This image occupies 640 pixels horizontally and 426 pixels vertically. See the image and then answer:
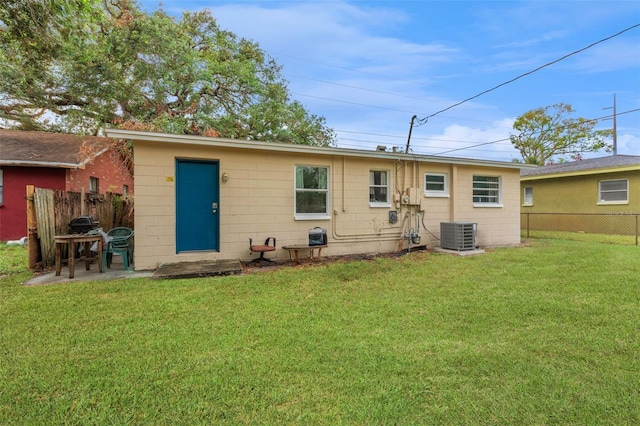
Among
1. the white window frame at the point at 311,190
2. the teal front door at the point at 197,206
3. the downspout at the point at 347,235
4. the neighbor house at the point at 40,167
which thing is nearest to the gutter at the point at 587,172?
the downspout at the point at 347,235

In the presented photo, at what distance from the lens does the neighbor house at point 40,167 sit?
10.1m

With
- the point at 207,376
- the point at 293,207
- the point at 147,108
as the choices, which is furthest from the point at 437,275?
the point at 147,108

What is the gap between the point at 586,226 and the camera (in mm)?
13531

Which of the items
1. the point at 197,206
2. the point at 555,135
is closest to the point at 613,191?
the point at 555,135

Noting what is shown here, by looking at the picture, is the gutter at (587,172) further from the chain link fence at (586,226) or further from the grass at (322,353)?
the grass at (322,353)

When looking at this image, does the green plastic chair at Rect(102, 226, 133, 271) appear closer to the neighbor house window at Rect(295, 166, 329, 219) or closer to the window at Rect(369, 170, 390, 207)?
the neighbor house window at Rect(295, 166, 329, 219)

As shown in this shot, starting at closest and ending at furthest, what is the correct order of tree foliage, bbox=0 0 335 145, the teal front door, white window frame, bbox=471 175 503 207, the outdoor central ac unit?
the teal front door
the outdoor central ac unit
white window frame, bbox=471 175 503 207
tree foliage, bbox=0 0 335 145

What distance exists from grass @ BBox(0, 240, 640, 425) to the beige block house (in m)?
1.80

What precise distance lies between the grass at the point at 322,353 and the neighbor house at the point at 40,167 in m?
7.26

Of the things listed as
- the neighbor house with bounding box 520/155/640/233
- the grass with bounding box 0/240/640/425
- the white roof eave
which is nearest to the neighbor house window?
the white roof eave

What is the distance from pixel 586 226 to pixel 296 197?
528 inches

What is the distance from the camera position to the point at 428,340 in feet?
9.72

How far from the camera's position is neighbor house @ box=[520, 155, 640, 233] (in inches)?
489

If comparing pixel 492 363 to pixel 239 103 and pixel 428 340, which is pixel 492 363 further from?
pixel 239 103
